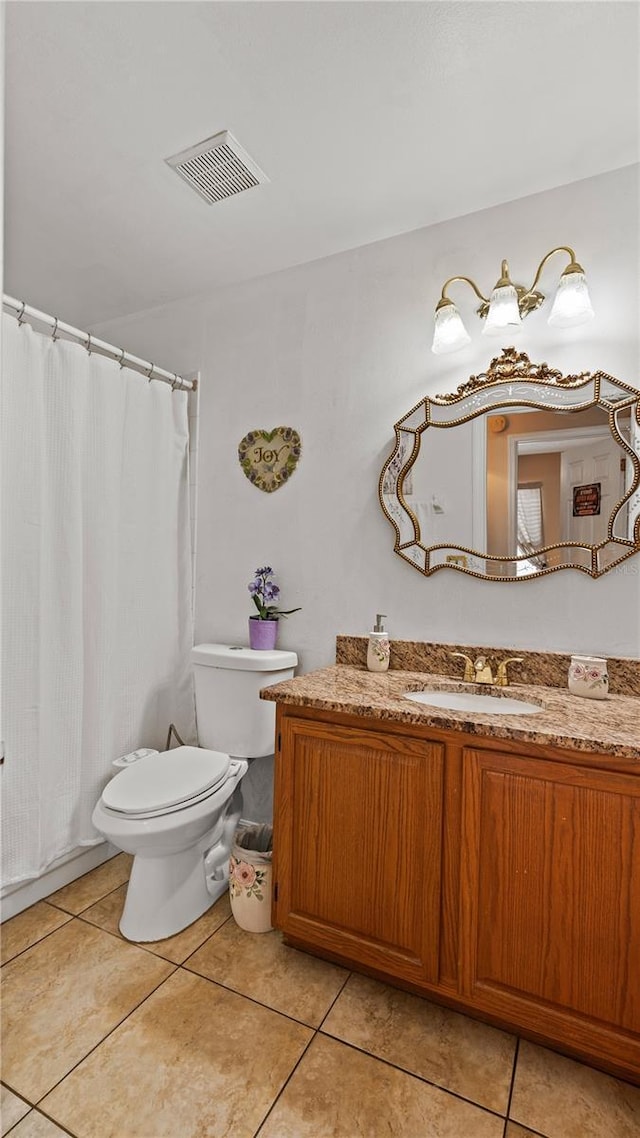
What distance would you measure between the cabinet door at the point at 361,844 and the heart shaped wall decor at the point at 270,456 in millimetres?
1052

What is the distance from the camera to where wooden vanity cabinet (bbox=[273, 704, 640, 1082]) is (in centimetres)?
121

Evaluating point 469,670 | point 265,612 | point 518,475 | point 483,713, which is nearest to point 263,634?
point 265,612

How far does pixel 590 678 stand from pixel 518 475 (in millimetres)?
655

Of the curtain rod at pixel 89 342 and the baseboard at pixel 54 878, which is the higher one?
the curtain rod at pixel 89 342

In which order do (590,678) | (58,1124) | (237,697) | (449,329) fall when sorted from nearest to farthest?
1. (58,1124)
2. (590,678)
3. (449,329)
4. (237,697)

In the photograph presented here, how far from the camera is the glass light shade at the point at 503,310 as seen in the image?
67.2 inches

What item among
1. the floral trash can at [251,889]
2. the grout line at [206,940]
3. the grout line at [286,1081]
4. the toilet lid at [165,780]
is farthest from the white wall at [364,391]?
the grout line at [286,1081]

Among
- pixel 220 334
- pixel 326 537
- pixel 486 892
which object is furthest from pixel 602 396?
pixel 220 334

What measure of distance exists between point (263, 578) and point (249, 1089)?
4.88ft

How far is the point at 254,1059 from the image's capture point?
1.32 meters

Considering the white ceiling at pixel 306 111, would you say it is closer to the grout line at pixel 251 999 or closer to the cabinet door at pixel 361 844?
the cabinet door at pixel 361 844

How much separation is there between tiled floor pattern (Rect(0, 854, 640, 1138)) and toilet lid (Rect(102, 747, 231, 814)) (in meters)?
0.44

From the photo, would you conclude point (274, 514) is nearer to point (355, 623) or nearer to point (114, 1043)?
point (355, 623)

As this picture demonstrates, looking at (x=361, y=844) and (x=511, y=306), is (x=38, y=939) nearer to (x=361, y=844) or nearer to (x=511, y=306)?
(x=361, y=844)
